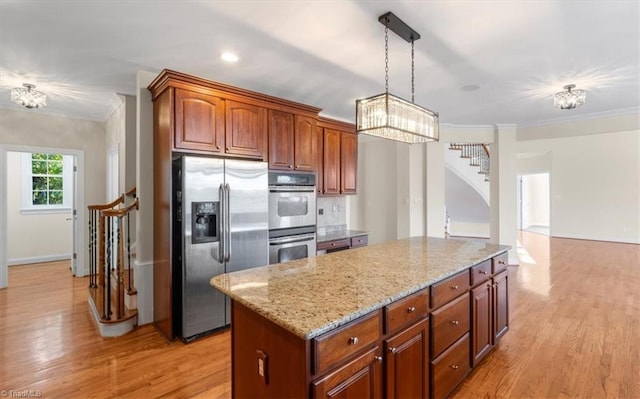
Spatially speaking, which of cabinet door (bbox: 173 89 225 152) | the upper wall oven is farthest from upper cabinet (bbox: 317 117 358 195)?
cabinet door (bbox: 173 89 225 152)

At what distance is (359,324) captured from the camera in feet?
4.39

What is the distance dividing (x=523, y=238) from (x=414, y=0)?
941cm

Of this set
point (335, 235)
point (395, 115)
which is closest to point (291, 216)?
point (335, 235)

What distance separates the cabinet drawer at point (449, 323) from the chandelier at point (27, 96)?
459 centimetres

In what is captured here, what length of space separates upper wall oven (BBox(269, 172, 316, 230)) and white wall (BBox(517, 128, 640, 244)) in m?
7.34

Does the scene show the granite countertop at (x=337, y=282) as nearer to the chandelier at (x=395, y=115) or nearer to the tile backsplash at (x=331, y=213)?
the chandelier at (x=395, y=115)

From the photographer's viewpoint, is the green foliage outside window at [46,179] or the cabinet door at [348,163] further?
the green foliage outside window at [46,179]

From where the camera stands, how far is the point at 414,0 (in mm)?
2004

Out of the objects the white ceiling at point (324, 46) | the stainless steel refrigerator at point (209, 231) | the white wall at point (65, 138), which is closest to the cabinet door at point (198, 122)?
the stainless steel refrigerator at point (209, 231)

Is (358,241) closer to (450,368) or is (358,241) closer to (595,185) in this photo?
(450,368)

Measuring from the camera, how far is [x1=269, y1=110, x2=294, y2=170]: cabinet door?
3523 mm

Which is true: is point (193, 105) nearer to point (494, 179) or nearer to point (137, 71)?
point (137, 71)

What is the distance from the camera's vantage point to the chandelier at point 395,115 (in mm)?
2176

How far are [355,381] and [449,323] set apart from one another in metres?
0.91
